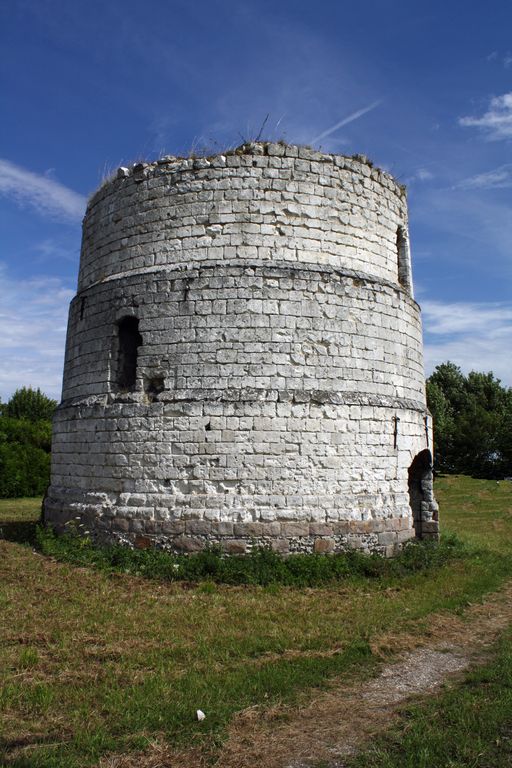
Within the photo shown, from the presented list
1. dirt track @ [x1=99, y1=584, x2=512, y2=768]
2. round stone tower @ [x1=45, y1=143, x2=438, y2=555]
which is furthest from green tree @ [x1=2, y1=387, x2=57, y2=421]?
→ dirt track @ [x1=99, y1=584, x2=512, y2=768]

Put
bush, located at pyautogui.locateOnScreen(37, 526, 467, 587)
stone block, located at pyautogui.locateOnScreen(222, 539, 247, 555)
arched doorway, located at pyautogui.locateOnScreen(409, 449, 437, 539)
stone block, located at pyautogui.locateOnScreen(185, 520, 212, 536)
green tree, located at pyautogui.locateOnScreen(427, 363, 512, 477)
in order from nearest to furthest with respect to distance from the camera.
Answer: bush, located at pyautogui.locateOnScreen(37, 526, 467, 587)
stone block, located at pyautogui.locateOnScreen(222, 539, 247, 555)
stone block, located at pyautogui.locateOnScreen(185, 520, 212, 536)
arched doorway, located at pyautogui.locateOnScreen(409, 449, 437, 539)
green tree, located at pyautogui.locateOnScreen(427, 363, 512, 477)

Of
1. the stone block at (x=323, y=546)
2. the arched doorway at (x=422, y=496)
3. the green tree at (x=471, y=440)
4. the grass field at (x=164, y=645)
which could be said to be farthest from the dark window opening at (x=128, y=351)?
the green tree at (x=471, y=440)

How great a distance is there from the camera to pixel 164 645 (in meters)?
5.96

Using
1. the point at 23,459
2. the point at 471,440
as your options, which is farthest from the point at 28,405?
the point at 471,440

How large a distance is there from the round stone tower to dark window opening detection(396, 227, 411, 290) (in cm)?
54

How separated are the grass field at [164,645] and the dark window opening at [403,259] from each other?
17.0 ft

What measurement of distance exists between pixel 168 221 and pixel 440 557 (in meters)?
7.29

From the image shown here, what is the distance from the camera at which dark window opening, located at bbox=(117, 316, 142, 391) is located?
1023 cm

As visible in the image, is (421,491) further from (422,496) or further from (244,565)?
(244,565)

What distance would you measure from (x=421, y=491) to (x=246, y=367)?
4.61 meters

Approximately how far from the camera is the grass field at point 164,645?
4309mm

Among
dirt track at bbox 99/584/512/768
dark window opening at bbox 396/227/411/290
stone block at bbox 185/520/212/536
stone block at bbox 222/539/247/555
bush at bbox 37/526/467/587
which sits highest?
dark window opening at bbox 396/227/411/290

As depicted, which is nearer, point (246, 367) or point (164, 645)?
point (164, 645)

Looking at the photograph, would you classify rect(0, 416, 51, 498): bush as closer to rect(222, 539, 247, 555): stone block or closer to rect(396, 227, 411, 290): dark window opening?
rect(222, 539, 247, 555): stone block
